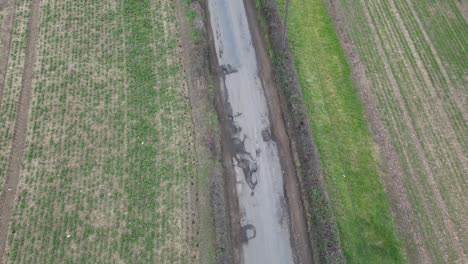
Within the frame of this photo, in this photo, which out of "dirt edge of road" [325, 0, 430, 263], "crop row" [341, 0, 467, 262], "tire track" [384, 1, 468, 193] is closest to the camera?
"dirt edge of road" [325, 0, 430, 263]

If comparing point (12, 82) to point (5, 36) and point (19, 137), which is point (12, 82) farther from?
point (19, 137)

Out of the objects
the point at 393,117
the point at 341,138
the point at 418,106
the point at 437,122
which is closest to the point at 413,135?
the point at 393,117

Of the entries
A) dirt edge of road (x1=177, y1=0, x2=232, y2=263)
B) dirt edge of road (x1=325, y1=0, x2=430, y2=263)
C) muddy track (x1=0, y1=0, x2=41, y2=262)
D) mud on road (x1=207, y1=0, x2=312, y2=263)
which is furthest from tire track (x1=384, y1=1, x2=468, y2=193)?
muddy track (x1=0, y1=0, x2=41, y2=262)

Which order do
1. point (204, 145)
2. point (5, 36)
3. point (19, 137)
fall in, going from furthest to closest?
1. point (5, 36)
2. point (19, 137)
3. point (204, 145)

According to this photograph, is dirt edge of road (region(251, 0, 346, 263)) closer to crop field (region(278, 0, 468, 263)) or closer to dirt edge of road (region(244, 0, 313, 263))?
dirt edge of road (region(244, 0, 313, 263))

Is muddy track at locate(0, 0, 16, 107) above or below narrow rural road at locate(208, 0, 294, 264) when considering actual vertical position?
above

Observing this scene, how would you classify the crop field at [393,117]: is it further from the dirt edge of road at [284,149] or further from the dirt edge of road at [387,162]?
the dirt edge of road at [284,149]
